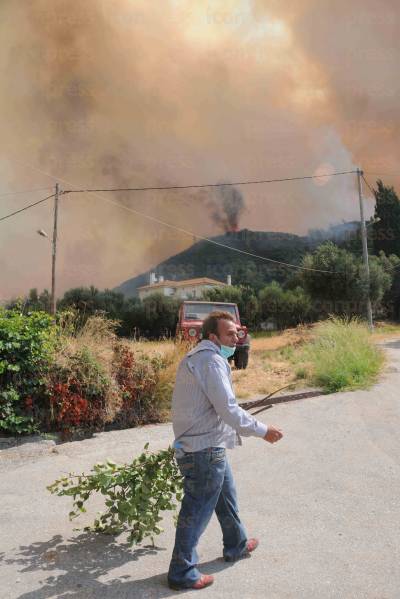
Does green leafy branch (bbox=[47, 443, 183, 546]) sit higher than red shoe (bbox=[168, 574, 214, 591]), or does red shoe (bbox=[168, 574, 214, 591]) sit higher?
green leafy branch (bbox=[47, 443, 183, 546])

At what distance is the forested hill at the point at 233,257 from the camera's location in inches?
3039

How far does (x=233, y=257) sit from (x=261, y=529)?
284 ft

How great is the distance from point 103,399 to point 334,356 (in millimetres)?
5877

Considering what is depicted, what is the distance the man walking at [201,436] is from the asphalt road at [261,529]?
0.22 m

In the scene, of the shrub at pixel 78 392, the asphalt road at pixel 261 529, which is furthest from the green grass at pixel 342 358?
the shrub at pixel 78 392

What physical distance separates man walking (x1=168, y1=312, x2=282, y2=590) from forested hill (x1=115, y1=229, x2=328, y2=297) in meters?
64.2

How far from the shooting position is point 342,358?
10.9m

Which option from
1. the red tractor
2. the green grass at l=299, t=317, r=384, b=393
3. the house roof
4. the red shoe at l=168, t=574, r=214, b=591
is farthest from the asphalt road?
the house roof

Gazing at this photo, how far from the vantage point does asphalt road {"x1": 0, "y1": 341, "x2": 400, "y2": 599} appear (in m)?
3.16

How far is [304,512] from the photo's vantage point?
437 centimetres

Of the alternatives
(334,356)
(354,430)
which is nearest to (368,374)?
(334,356)

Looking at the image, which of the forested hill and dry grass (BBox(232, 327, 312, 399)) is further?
the forested hill

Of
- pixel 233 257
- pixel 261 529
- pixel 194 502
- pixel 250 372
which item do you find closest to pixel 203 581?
pixel 194 502

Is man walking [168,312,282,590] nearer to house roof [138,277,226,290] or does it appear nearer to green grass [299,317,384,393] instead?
green grass [299,317,384,393]
